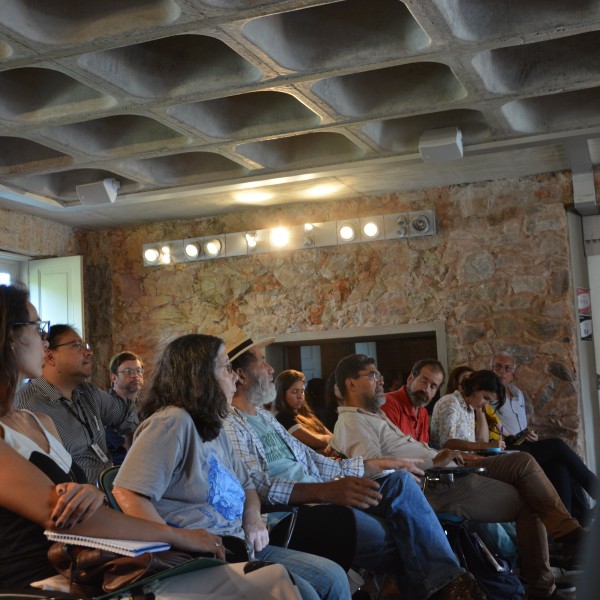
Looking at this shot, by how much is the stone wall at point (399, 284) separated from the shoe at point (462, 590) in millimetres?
3690

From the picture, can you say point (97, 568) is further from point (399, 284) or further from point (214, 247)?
point (214, 247)

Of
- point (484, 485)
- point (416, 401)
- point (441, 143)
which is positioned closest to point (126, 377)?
point (416, 401)

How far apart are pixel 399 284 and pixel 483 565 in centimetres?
353

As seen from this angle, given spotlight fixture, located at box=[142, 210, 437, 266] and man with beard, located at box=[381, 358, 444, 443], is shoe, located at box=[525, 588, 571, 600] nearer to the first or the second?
man with beard, located at box=[381, 358, 444, 443]

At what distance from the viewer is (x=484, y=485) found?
4.36 metres

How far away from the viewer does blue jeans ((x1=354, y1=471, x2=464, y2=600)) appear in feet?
11.1

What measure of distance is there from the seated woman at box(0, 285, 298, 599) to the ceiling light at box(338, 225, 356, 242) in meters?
5.22

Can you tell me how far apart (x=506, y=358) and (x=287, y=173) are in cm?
221

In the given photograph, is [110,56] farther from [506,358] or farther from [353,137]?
[506,358]

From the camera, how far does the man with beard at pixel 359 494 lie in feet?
10.8

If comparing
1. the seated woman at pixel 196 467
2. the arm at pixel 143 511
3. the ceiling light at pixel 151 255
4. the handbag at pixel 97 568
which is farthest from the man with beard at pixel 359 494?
the ceiling light at pixel 151 255

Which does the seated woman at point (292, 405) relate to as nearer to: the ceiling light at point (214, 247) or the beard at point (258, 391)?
the beard at point (258, 391)

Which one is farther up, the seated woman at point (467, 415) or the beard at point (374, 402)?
the beard at point (374, 402)

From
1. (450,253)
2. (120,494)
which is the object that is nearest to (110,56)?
(120,494)
